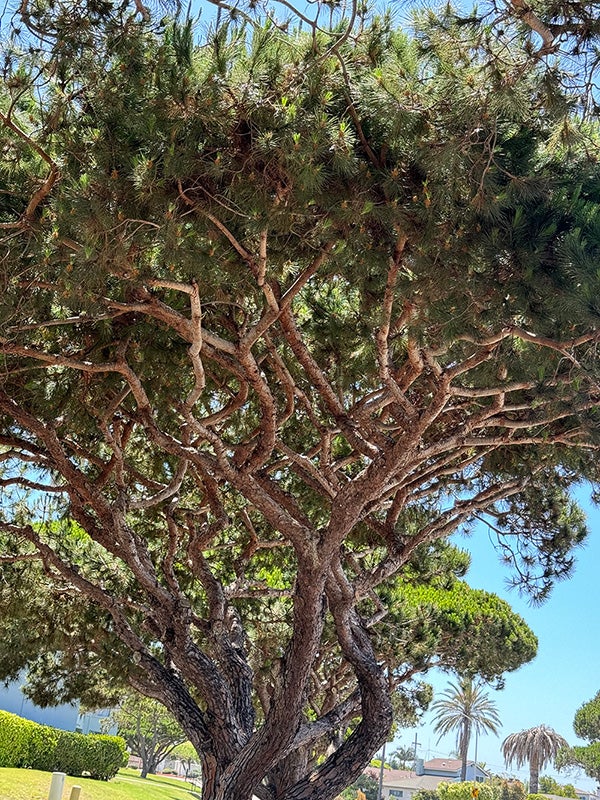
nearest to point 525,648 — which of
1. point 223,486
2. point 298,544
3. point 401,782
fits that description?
point 223,486

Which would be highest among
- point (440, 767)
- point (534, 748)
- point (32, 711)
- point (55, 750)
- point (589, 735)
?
point (589, 735)

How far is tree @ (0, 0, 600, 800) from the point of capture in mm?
3777

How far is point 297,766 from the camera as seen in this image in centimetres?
848

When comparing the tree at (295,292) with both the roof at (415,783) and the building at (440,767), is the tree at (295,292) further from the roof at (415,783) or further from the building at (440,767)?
the building at (440,767)

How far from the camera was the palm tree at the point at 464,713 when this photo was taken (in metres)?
43.8

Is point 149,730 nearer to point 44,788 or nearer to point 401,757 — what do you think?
point 44,788

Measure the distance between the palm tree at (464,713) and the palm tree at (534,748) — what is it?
178 inches

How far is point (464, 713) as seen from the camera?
43.9m

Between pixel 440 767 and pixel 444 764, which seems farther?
pixel 444 764

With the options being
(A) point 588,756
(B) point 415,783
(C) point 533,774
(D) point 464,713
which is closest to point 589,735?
(A) point 588,756

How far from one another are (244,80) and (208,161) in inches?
15.8

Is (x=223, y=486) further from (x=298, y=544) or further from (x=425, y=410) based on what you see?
(x=425, y=410)

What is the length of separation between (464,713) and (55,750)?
31.6m

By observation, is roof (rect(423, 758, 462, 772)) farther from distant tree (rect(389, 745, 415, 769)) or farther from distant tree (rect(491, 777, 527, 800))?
distant tree (rect(491, 777, 527, 800))
